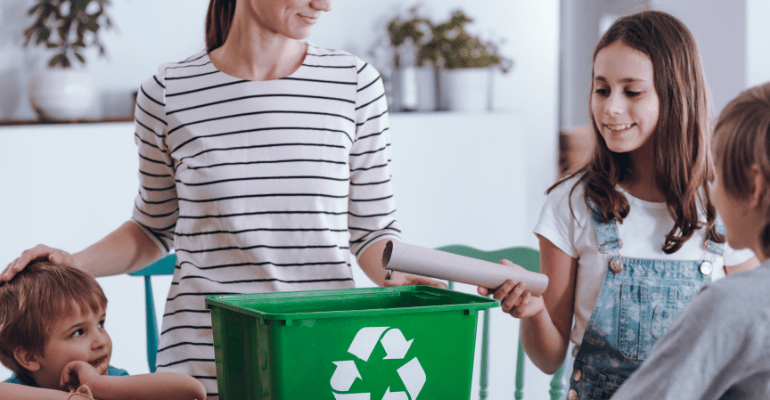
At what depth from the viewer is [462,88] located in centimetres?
284

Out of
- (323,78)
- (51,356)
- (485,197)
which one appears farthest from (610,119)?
(485,197)

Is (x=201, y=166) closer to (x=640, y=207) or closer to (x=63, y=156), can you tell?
(x=640, y=207)

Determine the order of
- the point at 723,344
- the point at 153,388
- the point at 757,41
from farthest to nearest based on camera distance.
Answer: the point at 757,41, the point at 153,388, the point at 723,344

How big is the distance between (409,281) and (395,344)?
0.75 feet

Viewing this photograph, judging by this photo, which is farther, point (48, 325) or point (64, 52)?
point (64, 52)

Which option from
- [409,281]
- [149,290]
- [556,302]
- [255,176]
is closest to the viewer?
[409,281]

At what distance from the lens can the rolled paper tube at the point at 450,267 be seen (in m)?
0.75

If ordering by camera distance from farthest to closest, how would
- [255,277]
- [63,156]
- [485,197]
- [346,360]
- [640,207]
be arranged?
[485,197] → [63,156] → [640,207] → [255,277] → [346,360]

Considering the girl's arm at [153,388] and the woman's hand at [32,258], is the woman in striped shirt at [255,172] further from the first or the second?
the girl's arm at [153,388]

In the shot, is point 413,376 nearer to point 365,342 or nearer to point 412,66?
point 365,342

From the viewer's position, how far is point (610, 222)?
1.21m

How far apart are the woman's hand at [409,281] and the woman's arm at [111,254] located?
474mm

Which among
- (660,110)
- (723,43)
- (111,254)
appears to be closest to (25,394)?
(111,254)

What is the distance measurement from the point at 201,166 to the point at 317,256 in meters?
0.23
